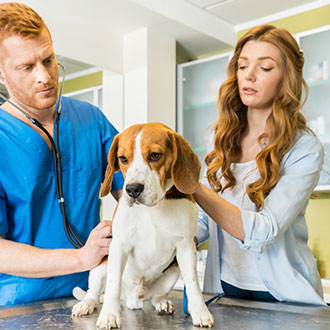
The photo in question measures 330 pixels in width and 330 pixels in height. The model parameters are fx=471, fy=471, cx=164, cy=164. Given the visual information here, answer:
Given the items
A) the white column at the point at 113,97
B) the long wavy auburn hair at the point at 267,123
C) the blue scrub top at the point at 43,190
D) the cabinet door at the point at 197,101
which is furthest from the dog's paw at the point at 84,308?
the cabinet door at the point at 197,101

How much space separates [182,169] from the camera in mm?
979

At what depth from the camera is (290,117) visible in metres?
1.42

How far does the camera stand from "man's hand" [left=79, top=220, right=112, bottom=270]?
41.9 inches

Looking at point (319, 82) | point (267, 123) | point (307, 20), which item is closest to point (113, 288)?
point (267, 123)

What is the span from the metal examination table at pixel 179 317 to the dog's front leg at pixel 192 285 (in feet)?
0.07

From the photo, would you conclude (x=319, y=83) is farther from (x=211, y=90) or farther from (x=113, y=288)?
(x=113, y=288)

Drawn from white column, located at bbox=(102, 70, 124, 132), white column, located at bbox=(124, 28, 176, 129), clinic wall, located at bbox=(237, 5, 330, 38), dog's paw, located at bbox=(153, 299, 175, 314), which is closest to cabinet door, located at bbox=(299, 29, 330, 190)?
clinic wall, located at bbox=(237, 5, 330, 38)

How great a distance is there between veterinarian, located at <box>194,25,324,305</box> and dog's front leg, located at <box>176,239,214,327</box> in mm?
180

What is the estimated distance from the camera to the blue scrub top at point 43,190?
3.99 feet

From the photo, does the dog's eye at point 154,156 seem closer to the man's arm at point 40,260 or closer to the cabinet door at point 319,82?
the man's arm at point 40,260

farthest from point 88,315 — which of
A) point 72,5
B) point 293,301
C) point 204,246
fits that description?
point 204,246

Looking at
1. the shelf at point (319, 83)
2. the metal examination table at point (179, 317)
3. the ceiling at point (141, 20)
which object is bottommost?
the metal examination table at point (179, 317)

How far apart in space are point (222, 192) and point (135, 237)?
0.55 meters

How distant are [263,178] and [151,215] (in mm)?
470
